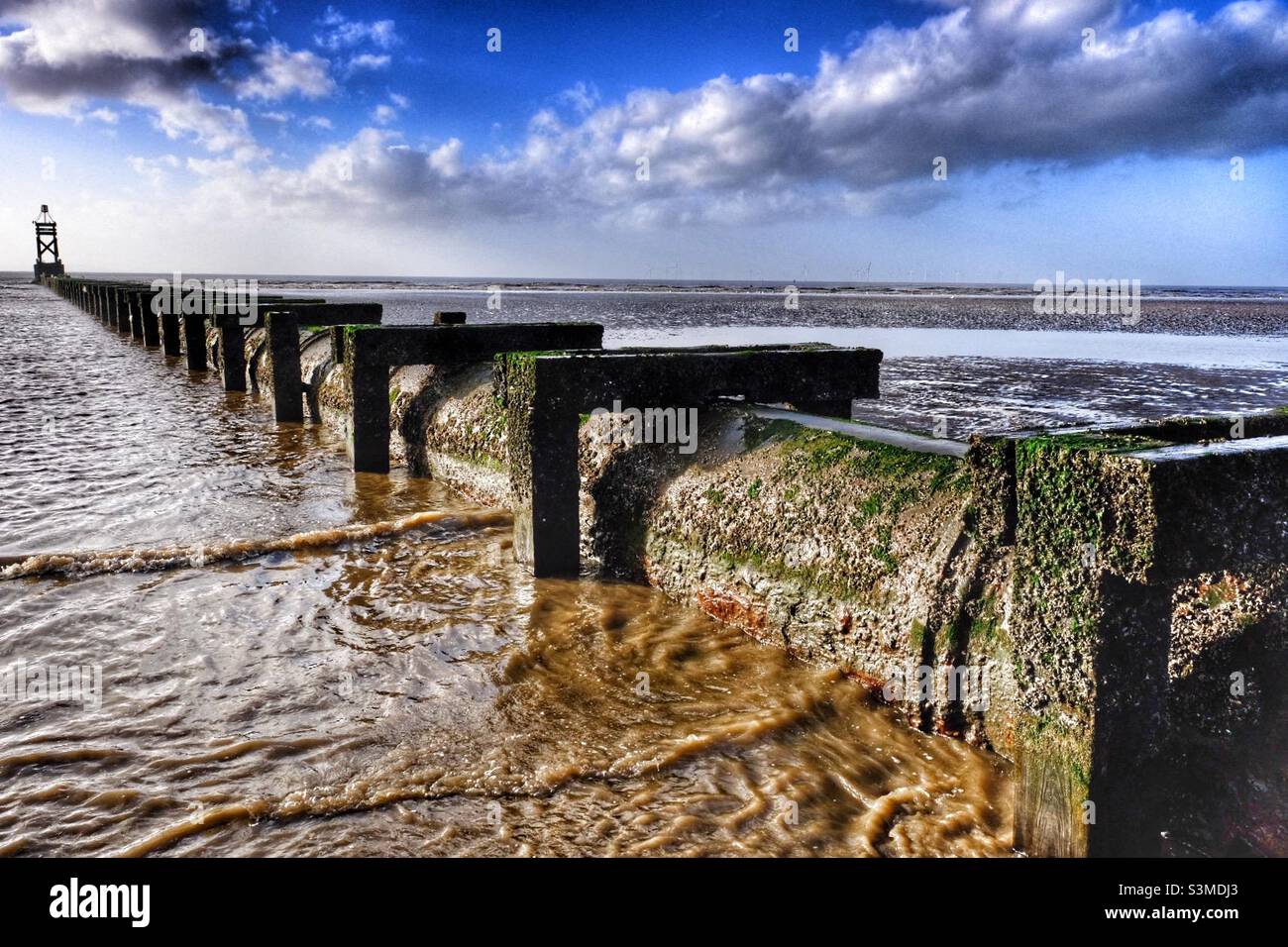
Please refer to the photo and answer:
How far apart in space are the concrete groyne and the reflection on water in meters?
0.38

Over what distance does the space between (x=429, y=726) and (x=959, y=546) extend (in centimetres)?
289

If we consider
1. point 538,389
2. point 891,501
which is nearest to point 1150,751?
point 891,501

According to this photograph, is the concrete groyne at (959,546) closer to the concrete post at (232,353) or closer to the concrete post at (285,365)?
the concrete post at (285,365)

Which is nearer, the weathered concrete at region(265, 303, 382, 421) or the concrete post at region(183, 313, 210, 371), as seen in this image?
the weathered concrete at region(265, 303, 382, 421)

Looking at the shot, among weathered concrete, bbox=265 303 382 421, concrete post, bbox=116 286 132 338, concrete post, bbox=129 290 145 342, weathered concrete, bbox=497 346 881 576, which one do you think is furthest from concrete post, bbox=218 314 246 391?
concrete post, bbox=116 286 132 338

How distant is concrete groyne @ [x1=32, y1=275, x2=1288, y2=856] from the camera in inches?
120

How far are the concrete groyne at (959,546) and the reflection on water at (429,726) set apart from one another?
376mm

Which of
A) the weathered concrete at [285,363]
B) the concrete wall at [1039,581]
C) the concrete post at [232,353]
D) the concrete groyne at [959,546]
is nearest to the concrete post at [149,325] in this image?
the concrete post at [232,353]

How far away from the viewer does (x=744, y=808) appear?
12.9 feet

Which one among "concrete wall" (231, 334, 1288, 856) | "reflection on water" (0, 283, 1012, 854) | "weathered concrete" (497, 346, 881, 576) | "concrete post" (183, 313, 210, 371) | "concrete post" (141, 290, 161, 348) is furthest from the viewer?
"concrete post" (141, 290, 161, 348)

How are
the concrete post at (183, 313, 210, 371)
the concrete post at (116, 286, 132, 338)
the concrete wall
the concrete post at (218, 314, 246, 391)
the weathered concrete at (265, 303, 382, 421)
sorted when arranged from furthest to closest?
the concrete post at (116, 286, 132, 338) < the concrete post at (183, 313, 210, 371) < the concrete post at (218, 314, 246, 391) < the weathered concrete at (265, 303, 382, 421) < the concrete wall

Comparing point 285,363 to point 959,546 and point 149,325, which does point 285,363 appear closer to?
point 959,546

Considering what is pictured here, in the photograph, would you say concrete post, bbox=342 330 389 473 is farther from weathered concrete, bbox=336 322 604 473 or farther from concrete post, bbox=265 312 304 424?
concrete post, bbox=265 312 304 424

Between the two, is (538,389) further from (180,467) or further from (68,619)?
(180,467)
